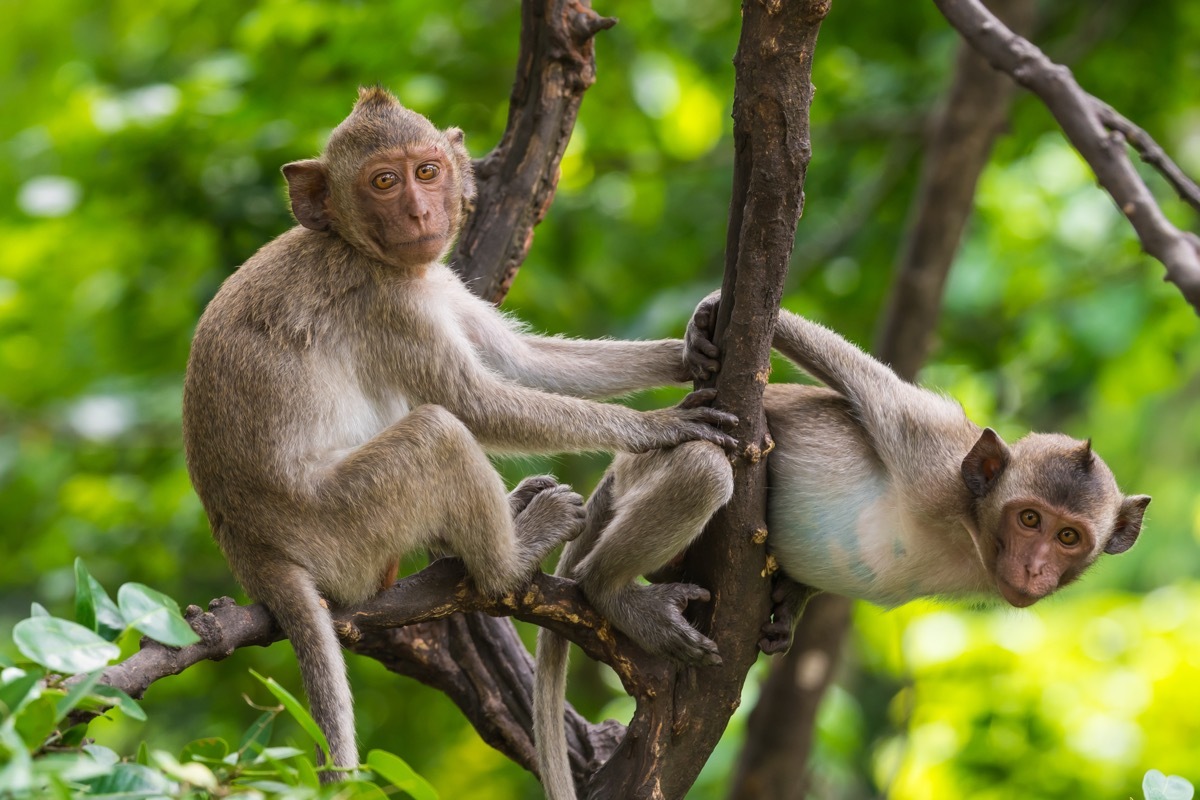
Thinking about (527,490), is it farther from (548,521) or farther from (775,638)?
(775,638)

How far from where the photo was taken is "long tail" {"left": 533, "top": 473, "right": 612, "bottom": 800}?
18.7ft

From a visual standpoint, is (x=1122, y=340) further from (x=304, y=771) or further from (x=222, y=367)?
(x=304, y=771)

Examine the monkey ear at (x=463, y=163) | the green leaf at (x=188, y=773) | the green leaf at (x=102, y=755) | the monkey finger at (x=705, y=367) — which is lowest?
the green leaf at (x=102, y=755)

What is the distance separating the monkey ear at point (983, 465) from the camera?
18.1 feet

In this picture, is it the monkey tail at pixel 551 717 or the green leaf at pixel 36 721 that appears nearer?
the green leaf at pixel 36 721

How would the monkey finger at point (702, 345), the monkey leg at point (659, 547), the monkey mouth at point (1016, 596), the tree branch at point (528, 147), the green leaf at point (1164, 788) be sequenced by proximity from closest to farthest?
1. the green leaf at point (1164, 788)
2. the monkey leg at point (659, 547)
3. the monkey finger at point (702, 345)
4. the monkey mouth at point (1016, 596)
5. the tree branch at point (528, 147)

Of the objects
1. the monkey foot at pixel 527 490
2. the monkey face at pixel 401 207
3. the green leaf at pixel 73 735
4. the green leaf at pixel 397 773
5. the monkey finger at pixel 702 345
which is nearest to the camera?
the green leaf at pixel 397 773

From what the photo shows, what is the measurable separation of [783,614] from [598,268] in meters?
5.61

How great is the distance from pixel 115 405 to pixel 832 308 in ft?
18.7

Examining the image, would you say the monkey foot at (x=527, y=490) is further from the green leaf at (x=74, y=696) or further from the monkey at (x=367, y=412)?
the green leaf at (x=74, y=696)

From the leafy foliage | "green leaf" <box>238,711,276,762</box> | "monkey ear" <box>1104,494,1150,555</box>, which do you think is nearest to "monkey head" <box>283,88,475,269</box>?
the leafy foliage

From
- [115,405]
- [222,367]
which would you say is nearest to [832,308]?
[115,405]

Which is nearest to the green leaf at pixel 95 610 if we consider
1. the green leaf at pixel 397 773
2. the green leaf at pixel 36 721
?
the green leaf at pixel 36 721

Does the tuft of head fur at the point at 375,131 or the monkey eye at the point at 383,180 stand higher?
the tuft of head fur at the point at 375,131
